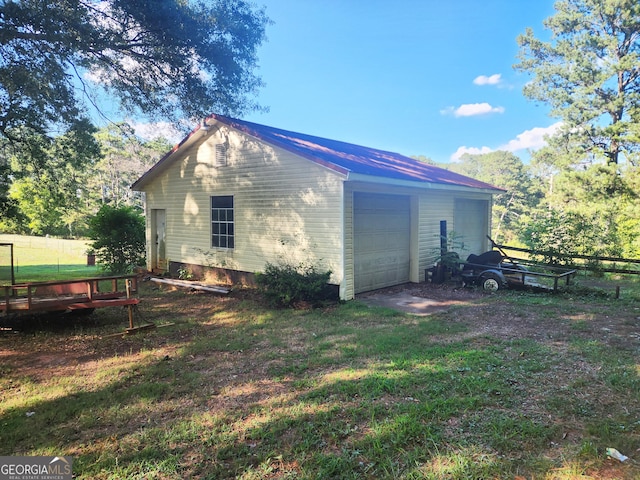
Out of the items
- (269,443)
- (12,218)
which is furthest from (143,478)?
(12,218)

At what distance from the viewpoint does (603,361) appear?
4277mm

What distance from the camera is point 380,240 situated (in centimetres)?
962

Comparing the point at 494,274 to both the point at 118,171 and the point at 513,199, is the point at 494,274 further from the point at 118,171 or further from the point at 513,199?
the point at 118,171

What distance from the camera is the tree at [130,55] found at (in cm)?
664

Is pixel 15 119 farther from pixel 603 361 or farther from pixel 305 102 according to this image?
pixel 305 102

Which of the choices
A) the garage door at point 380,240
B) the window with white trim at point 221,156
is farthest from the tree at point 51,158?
the garage door at point 380,240

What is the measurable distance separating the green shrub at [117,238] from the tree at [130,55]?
345cm

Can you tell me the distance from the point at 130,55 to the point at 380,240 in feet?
24.7

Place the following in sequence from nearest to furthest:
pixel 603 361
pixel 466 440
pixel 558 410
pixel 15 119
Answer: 1. pixel 466 440
2. pixel 558 410
3. pixel 603 361
4. pixel 15 119

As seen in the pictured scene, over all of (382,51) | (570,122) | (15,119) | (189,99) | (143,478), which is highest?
(382,51)

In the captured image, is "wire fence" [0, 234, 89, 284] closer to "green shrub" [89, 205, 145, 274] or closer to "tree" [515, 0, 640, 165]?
"green shrub" [89, 205, 145, 274]

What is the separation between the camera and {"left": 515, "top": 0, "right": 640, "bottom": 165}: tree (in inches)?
746

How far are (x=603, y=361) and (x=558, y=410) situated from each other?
5.57 feet

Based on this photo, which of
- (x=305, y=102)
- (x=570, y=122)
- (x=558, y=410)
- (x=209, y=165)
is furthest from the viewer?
(x=305, y=102)
